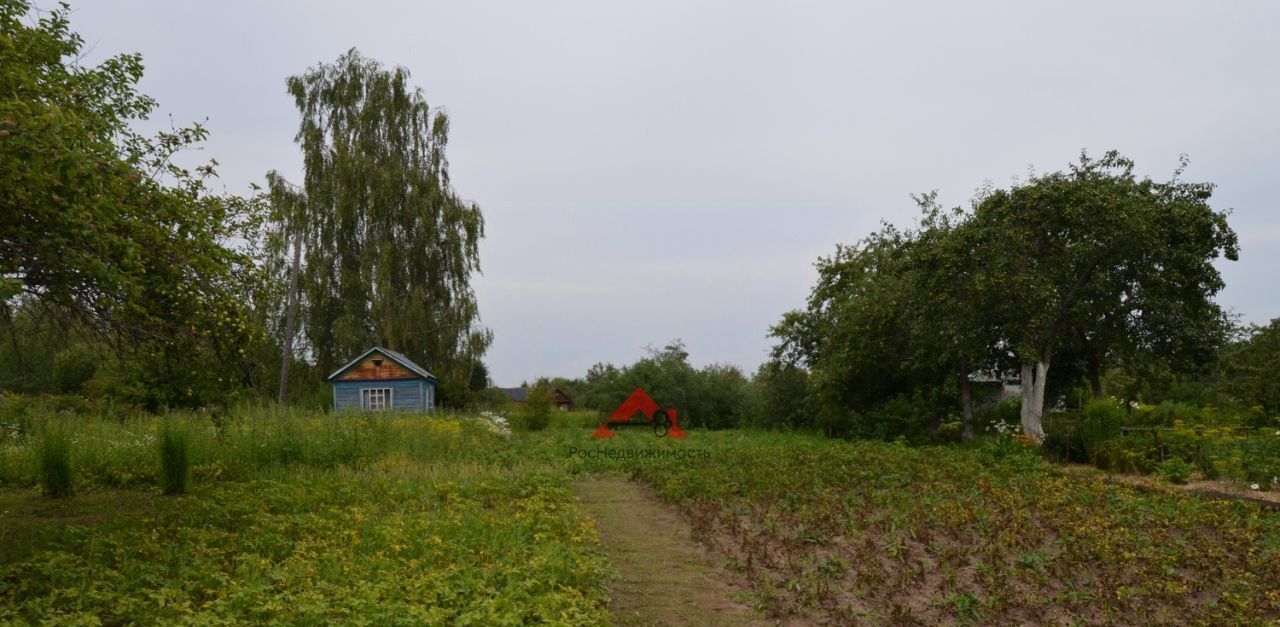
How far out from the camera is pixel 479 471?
436 inches

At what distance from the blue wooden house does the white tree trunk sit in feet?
53.1

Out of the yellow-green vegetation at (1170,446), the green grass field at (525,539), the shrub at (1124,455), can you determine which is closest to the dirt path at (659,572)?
the green grass field at (525,539)

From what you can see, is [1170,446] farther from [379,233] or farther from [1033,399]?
[379,233]

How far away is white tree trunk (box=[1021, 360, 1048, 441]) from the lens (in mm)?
16094

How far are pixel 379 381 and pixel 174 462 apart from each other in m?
14.3

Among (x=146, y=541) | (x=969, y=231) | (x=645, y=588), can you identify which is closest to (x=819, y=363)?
(x=969, y=231)

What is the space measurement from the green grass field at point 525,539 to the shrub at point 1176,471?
1.19 metres

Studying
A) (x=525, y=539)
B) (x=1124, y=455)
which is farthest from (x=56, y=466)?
(x=1124, y=455)

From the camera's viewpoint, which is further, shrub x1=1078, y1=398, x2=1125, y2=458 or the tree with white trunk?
the tree with white trunk

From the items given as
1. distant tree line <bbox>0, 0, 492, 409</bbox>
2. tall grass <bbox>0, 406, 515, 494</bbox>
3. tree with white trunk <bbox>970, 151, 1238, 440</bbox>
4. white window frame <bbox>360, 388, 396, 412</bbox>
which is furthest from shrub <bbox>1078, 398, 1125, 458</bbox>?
white window frame <bbox>360, 388, 396, 412</bbox>

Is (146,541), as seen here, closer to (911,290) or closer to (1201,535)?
(1201,535)

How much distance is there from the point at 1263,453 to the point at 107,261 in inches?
529

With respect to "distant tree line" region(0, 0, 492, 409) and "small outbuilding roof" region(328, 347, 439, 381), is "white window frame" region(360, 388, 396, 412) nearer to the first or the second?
"small outbuilding roof" region(328, 347, 439, 381)

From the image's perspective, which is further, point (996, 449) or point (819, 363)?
point (819, 363)
